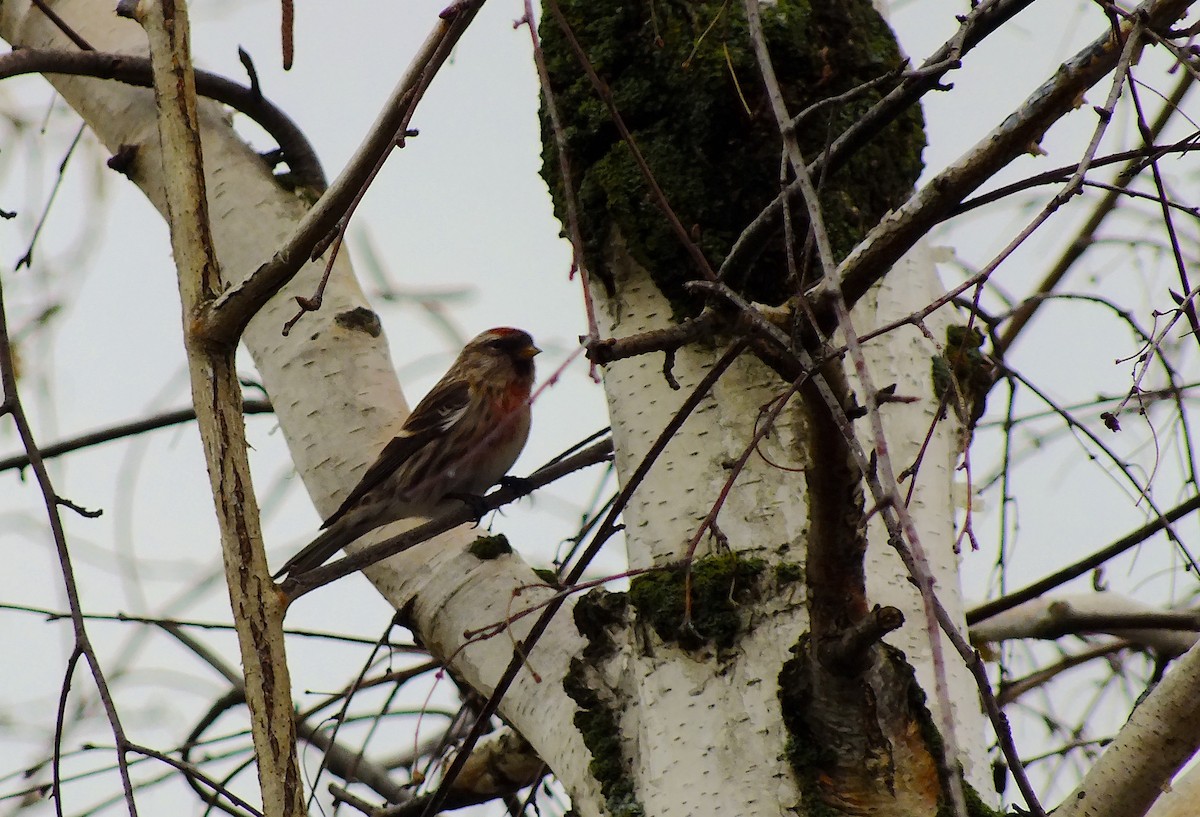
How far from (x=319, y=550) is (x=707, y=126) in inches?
77.2

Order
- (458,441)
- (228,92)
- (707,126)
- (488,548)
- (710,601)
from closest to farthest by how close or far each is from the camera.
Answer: (710,601) → (707,126) → (488,548) → (228,92) → (458,441)

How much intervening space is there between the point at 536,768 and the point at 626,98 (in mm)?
1658

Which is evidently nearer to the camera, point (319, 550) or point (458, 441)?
point (319, 550)

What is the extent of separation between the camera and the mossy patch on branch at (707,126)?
2.80 m

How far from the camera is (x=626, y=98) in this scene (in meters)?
2.88

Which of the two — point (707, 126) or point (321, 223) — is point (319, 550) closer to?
point (707, 126)

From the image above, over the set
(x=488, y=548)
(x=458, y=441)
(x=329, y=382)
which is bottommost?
(x=488, y=548)

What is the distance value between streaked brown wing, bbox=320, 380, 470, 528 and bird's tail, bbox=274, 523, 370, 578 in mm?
317

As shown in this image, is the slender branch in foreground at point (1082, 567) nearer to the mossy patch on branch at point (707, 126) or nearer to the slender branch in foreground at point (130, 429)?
the mossy patch on branch at point (707, 126)

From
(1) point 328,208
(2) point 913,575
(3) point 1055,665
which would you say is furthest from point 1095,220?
(2) point 913,575

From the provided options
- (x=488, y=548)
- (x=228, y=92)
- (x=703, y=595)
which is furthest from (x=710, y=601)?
(x=228, y=92)

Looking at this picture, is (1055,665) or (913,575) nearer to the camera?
(913,575)

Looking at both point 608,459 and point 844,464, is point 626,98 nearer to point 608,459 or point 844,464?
point 608,459

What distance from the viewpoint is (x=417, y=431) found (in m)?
4.17
